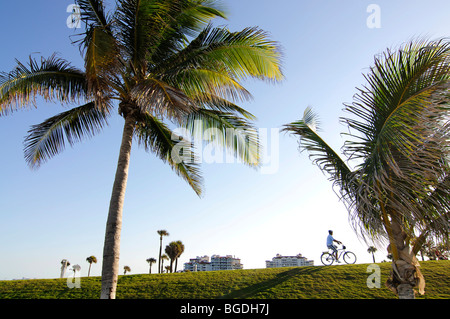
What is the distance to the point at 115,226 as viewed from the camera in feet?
21.4

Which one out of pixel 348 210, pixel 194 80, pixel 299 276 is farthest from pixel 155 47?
pixel 299 276

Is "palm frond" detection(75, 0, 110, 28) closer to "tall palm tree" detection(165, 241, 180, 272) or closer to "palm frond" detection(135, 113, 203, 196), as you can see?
"palm frond" detection(135, 113, 203, 196)

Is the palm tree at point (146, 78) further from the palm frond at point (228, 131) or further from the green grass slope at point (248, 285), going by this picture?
the green grass slope at point (248, 285)

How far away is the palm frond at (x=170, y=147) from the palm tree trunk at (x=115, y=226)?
1.95 meters

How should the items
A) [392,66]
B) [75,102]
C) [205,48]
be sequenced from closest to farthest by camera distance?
[392,66], [205,48], [75,102]

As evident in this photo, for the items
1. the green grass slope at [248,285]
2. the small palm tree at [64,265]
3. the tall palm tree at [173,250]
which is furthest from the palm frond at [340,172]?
the tall palm tree at [173,250]

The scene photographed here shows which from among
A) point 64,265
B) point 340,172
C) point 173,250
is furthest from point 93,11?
point 173,250

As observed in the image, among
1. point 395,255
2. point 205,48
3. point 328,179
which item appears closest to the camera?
point 395,255

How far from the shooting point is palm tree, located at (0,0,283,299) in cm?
638

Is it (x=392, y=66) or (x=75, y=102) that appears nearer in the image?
(x=392, y=66)

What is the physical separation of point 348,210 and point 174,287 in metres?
10.8

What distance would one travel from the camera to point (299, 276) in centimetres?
1370

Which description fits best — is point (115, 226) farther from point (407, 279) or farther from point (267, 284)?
point (267, 284)

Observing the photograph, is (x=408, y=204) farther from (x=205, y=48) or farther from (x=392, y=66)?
(x=205, y=48)
